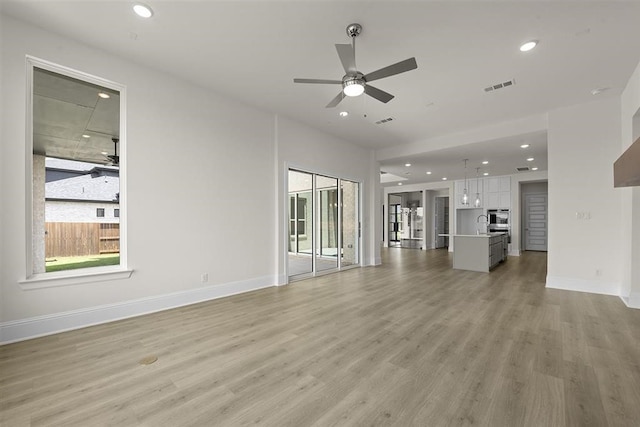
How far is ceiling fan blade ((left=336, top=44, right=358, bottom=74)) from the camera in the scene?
2536 millimetres

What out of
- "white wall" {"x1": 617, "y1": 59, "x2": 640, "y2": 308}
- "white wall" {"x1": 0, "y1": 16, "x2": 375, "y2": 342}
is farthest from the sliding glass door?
"white wall" {"x1": 617, "y1": 59, "x2": 640, "y2": 308}

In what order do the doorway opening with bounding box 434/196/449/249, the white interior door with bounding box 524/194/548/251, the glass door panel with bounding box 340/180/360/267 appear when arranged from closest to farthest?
the glass door panel with bounding box 340/180/360/267 < the white interior door with bounding box 524/194/548/251 < the doorway opening with bounding box 434/196/449/249

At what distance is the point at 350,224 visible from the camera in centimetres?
783

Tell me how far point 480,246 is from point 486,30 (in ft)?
17.8

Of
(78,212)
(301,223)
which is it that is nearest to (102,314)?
(78,212)

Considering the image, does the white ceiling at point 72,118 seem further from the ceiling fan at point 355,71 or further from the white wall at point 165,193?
the ceiling fan at point 355,71

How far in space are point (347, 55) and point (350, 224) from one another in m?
5.54

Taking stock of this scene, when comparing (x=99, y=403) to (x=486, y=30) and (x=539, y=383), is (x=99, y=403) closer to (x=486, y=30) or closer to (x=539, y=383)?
(x=539, y=383)

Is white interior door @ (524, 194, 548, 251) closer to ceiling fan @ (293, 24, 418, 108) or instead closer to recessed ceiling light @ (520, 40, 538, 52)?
recessed ceiling light @ (520, 40, 538, 52)

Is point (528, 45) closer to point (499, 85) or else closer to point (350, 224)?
point (499, 85)

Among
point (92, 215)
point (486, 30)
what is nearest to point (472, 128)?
point (486, 30)

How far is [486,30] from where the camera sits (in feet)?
9.76

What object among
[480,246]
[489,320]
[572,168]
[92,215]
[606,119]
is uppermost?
[606,119]

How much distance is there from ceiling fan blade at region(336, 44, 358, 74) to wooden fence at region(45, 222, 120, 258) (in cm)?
348
